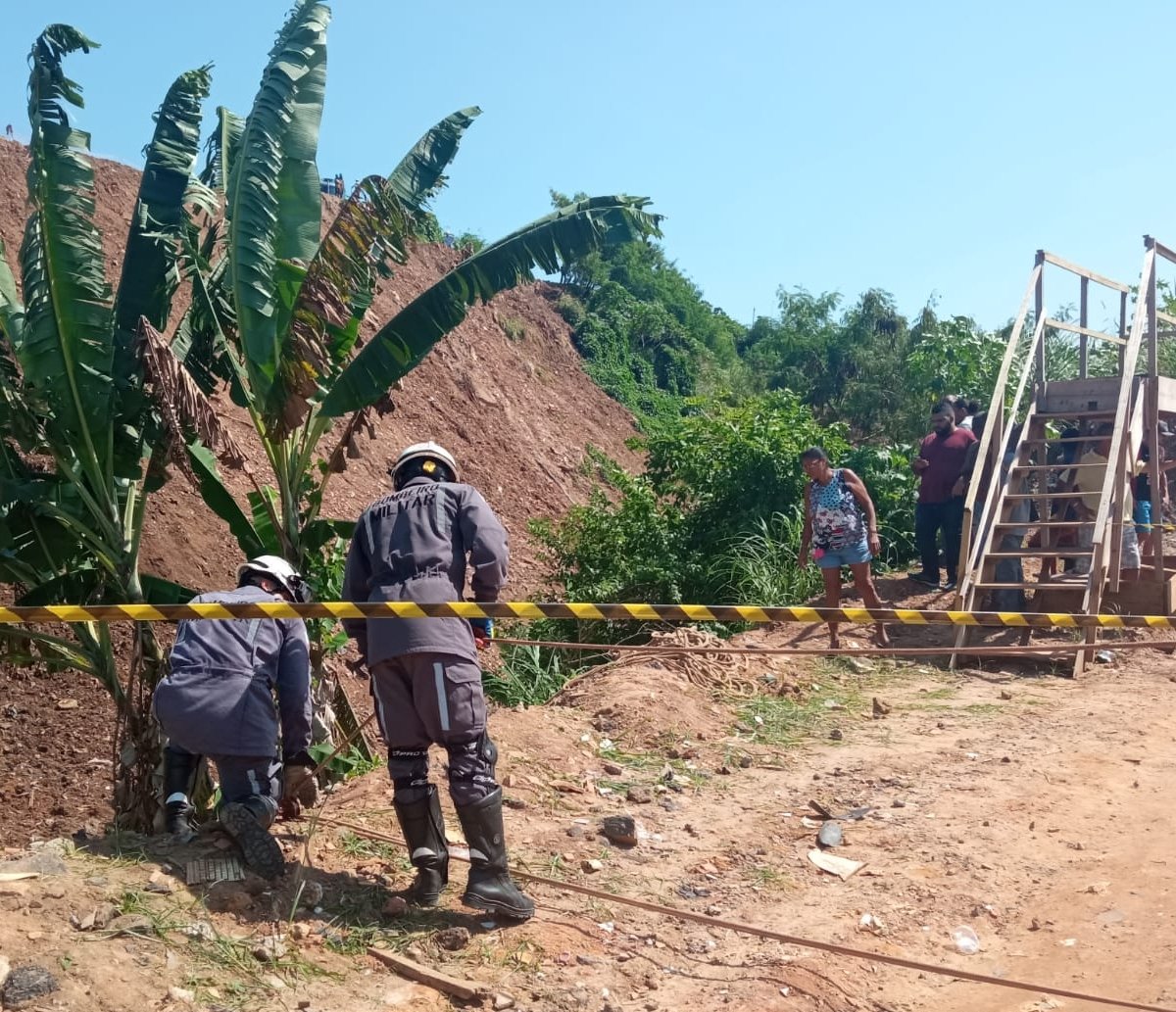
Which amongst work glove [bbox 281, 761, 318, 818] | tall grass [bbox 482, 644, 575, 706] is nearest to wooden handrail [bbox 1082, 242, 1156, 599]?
tall grass [bbox 482, 644, 575, 706]

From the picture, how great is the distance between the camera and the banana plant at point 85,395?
19.8 ft

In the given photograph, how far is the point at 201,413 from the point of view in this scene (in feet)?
19.8

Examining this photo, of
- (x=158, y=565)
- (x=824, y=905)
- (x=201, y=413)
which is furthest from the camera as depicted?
(x=158, y=565)

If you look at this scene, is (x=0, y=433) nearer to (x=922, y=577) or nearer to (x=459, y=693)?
(x=459, y=693)

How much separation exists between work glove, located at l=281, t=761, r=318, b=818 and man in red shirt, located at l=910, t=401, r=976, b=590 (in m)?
7.38

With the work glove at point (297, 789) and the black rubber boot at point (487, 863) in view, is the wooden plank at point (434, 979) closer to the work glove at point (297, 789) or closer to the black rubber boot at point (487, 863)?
the black rubber boot at point (487, 863)

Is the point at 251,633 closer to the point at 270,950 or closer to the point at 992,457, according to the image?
Answer: the point at 270,950

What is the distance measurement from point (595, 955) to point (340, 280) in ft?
12.2

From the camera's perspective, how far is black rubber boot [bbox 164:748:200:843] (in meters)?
5.37

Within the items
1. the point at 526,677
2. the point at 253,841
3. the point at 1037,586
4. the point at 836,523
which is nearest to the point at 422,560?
the point at 253,841

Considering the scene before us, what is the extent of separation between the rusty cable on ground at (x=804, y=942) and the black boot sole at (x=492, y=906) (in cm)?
45

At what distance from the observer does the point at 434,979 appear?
164 inches

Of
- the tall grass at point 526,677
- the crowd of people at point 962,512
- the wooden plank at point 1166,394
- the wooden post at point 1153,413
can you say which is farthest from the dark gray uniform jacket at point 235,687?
the wooden plank at point 1166,394

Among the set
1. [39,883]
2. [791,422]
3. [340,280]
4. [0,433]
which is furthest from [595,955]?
[791,422]
